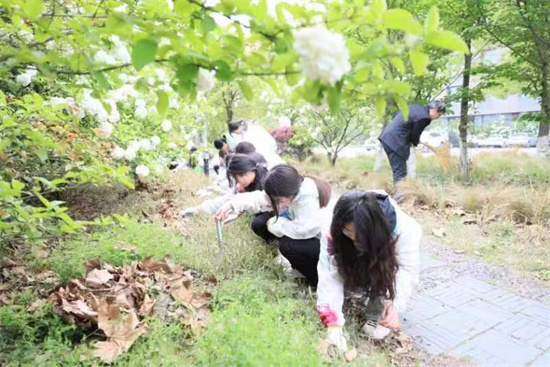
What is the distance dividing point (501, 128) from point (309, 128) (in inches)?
434

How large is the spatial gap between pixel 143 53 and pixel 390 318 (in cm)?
190

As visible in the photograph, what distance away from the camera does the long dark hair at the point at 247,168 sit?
3242 mm

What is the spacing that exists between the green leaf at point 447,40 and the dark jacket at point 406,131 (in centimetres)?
479

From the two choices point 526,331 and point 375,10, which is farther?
point 526,331

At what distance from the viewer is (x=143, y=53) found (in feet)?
3.18

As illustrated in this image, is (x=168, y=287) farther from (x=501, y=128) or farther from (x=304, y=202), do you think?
(x=501, y=128)

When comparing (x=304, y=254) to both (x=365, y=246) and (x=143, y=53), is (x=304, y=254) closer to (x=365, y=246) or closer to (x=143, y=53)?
(x=365, y=246)

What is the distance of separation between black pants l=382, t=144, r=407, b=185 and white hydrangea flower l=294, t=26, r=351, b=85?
504 cm

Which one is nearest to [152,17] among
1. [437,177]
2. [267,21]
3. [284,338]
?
[267,21]

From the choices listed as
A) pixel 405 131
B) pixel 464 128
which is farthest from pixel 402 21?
pixel 464 128

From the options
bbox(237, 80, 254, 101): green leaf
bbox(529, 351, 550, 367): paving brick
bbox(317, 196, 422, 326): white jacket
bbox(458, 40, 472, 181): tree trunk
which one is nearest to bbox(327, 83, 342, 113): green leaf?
bbox(237, 80, 254, 101): green leaf

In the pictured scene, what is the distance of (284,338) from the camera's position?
1.80 meters

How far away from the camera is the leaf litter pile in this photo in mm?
1895

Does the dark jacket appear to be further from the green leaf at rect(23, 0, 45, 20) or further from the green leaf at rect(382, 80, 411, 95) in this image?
the green leaf at rect(23, 0, 45, 20)
